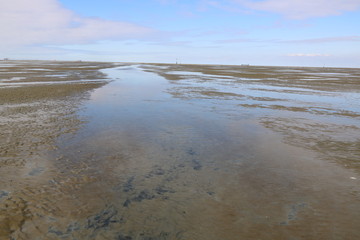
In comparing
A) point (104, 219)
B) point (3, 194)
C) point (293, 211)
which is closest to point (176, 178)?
point (104, 219)

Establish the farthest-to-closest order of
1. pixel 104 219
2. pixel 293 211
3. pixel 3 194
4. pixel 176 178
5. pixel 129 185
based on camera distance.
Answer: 1. pixel 176 178
2. pixel 129 185
3. pixel 3 194
4. pixel 293 211
5. pixel 104 219

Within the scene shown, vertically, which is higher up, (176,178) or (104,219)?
(176,178)

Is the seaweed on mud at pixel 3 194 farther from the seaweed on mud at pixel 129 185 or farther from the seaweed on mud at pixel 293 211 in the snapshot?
the seaweed on mud at pixel 293 211

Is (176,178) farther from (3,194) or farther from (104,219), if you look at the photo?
(3,194)

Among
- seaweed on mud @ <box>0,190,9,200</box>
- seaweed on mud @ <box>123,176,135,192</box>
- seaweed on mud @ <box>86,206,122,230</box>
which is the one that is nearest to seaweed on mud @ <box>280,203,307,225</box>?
seaweed on mud @ <box>86,206,122,230</box>

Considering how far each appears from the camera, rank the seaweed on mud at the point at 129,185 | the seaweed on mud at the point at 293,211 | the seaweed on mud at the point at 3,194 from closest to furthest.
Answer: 1. the seaweed on mud at the point at 293,211
2. the seaweed on mud at the point at 3,194
3. the seaweed on mud at the point at 129,185

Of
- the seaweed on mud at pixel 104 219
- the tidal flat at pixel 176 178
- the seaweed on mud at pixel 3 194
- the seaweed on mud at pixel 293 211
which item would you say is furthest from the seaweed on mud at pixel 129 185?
the seaweed on mud at pixel 293 211

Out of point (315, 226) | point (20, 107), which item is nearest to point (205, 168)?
point (315, 226)

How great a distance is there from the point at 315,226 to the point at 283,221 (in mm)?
582

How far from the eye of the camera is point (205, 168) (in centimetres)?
717

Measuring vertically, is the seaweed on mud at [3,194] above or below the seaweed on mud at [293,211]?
above

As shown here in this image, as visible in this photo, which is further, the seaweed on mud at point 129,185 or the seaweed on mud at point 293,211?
the seaweed on mud at point 129,185

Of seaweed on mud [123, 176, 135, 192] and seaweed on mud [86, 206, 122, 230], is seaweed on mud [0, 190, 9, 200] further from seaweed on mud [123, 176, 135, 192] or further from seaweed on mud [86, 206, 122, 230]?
seaweed on mud [123, 176, 135, 192]

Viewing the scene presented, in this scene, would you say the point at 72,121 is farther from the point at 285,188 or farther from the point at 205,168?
the point at 285,188
